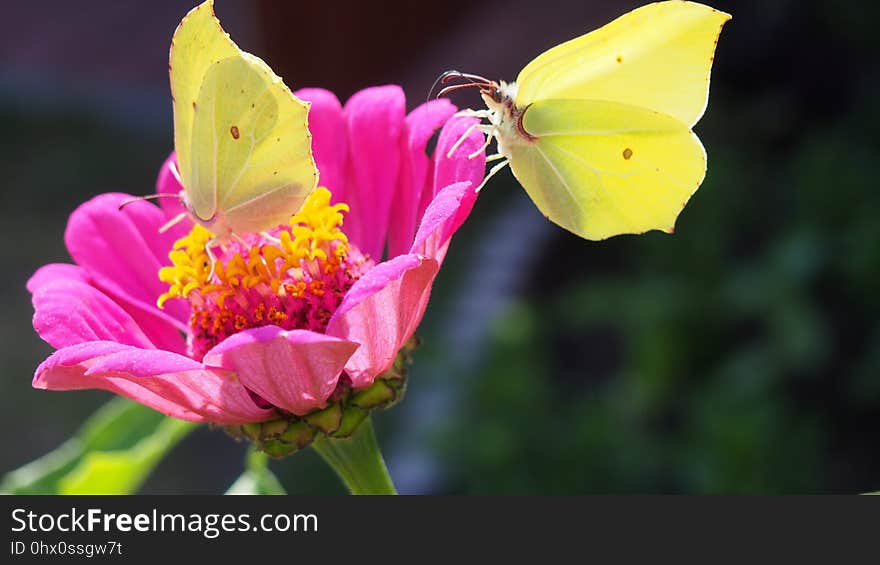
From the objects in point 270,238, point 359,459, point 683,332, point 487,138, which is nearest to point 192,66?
point 270,238

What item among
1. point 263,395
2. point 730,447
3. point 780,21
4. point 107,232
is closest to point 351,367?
point 263,395

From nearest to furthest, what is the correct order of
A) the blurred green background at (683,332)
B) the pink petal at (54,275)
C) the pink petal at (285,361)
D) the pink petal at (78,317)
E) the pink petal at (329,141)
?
the pink petal at (285,361), the pink petal at (78,317), the pink petal at (54,275), the pink petal at (329,141), the blurred green background at (683,332)

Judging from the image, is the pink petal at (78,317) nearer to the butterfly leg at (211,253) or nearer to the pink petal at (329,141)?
the butterfly leg at (211,253)

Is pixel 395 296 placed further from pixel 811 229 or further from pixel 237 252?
pixel 811 229

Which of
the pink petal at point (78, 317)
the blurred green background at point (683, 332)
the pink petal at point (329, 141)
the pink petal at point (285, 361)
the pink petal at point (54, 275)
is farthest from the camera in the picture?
the blurred green background at point (683, 332)

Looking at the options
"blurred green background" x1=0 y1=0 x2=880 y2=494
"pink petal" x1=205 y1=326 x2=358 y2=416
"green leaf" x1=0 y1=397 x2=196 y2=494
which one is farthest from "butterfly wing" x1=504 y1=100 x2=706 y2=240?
"blurred green background" x1=0 y1=0 x2=880 y2=494

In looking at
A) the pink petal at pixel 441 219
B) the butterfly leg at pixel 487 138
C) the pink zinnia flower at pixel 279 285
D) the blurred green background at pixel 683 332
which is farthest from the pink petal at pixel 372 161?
the blurred green background at pixel 683 332

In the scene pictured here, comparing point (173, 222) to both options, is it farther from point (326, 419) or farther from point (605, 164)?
point (605, 164)
